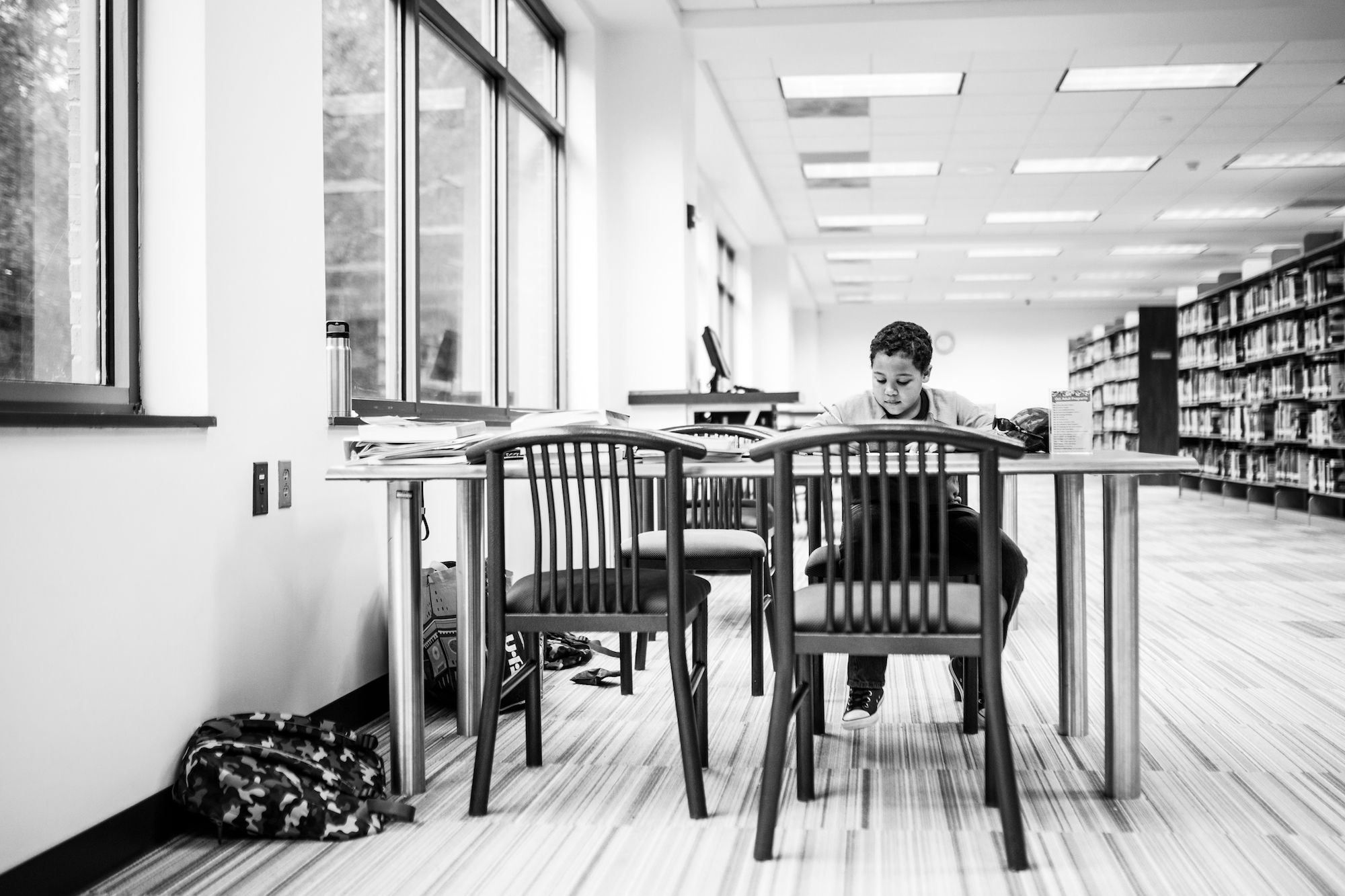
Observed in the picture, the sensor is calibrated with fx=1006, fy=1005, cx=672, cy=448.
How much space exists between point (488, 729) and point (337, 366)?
1.04 metres

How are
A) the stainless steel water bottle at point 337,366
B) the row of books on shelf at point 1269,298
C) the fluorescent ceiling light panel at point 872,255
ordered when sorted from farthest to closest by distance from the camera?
the fluorescent ceiling light panel at point 872,255 < the row of books on shelf at point 1269,298 < the stainless steel water bottle at point 337,366

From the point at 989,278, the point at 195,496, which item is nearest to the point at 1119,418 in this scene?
the point at 989,278

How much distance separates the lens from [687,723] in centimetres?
190

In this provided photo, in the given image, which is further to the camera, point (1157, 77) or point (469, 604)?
point (1157, 77)

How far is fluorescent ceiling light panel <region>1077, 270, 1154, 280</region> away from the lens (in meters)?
13.6

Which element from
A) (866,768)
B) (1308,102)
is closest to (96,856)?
(866,768)

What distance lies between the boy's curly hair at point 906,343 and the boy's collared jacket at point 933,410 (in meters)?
0.12

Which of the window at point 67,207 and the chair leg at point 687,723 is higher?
the window at point 67,207

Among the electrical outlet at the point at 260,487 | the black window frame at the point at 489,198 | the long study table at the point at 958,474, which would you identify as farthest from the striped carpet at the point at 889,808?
the black window frame at the point at 489,198

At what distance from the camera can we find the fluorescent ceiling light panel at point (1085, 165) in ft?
26.5

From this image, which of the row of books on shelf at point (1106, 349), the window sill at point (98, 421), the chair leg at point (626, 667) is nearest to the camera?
the window sill at point (98, 421)

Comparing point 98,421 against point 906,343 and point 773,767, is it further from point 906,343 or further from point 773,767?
point 906,343

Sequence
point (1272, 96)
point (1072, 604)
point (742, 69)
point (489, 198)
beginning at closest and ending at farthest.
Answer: point (1072, 604)
point (489, 198)
point (742, 69)
point (1272, 96)

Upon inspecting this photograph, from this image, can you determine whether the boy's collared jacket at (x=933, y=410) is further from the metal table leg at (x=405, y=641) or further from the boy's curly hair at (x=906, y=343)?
the metal table leg at (x=405, y=641)
